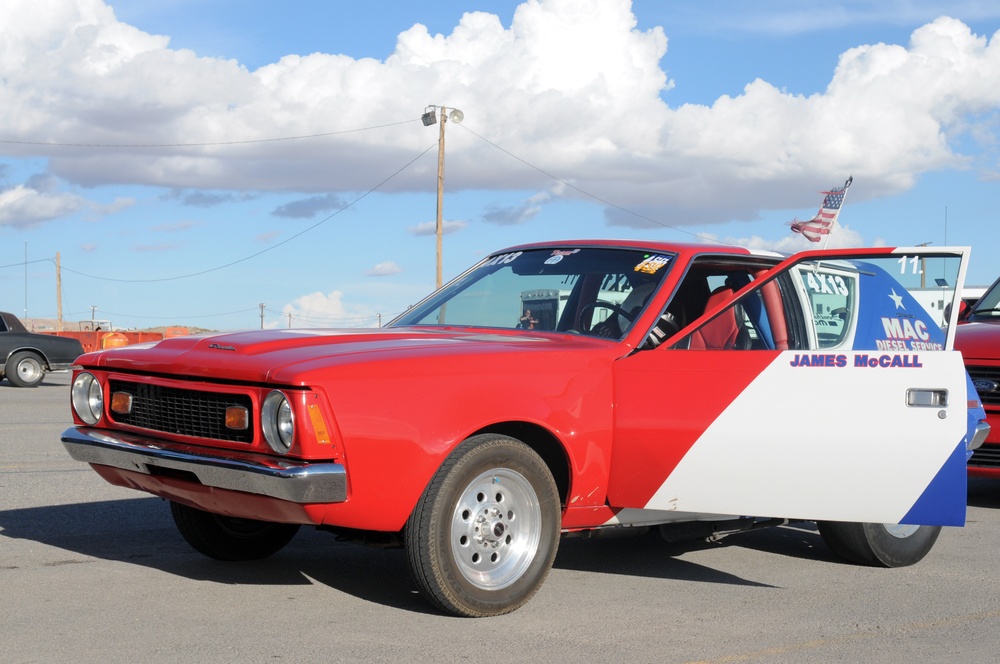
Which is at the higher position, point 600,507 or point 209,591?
point 600,507

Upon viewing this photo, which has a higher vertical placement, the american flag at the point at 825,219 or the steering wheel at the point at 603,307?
the american flag at the point at 825,219

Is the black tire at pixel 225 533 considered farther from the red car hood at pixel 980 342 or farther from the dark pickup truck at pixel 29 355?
the dark pickup truck at pixel 29 355

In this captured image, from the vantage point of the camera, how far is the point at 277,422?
4.55 metres

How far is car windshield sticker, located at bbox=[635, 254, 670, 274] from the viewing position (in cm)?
593

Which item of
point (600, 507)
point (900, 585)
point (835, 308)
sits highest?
point (835, 308)

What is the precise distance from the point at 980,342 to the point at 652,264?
12.6 ft

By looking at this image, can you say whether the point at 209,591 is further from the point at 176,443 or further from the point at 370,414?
the point at 370,414

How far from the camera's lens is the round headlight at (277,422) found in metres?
4.52

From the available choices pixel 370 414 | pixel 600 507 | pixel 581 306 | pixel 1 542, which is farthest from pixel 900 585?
pixel 1 542

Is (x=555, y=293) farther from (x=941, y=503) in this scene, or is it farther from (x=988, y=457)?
(x=988, y=457)

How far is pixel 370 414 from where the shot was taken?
4.56 m

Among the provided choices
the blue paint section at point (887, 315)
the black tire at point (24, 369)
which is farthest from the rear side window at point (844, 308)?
the black tire at point (24, 369)

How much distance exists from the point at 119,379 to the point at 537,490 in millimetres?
1914

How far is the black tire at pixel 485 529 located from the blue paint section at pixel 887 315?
6.99 feet
